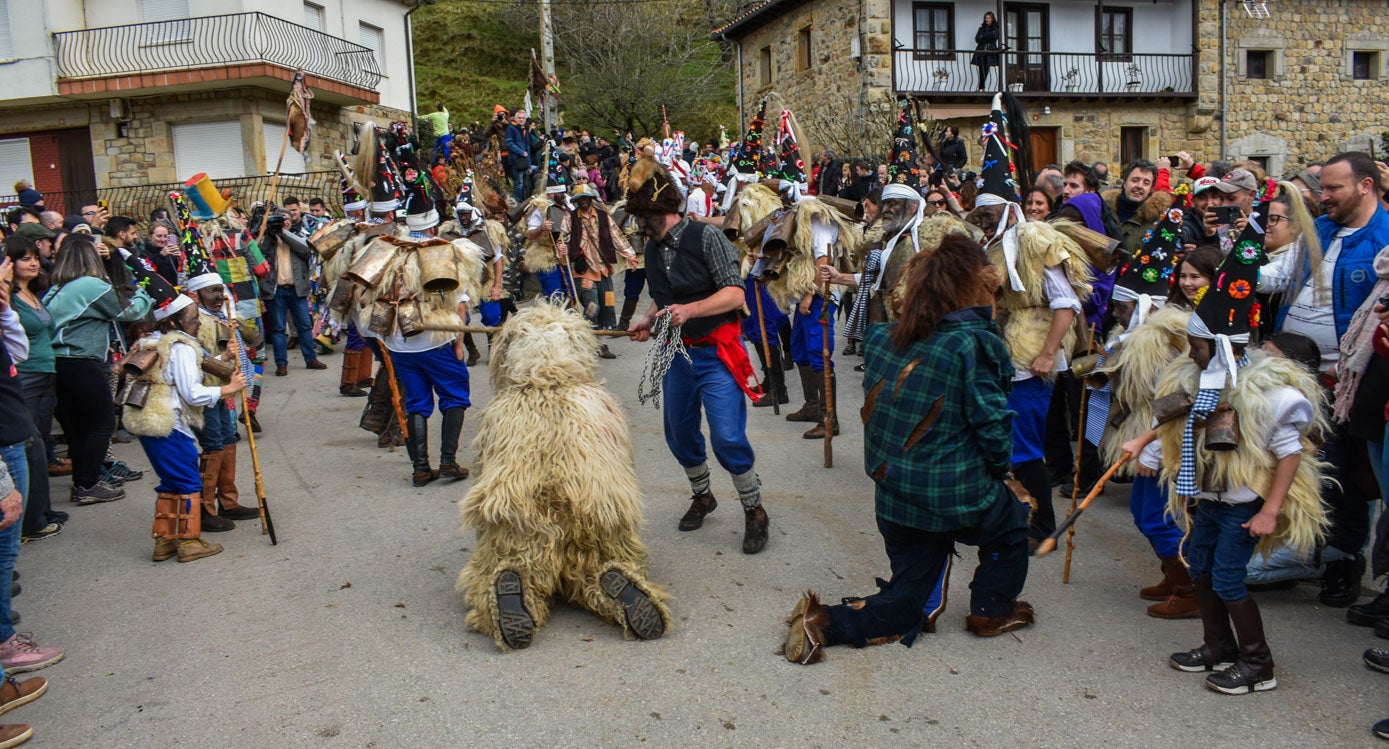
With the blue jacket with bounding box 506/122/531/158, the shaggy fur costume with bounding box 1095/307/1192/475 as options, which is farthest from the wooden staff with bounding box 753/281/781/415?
the blue jacket with bounding box 506/122/531/158

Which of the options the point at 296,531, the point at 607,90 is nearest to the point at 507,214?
the point at 296,531

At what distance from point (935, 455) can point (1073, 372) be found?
2105mm

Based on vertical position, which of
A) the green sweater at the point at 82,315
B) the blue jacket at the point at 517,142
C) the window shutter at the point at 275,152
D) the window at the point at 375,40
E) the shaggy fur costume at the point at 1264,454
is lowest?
the shaggy fur costume at the point at 1264,454

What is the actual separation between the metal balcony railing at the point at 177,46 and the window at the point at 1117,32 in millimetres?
20746

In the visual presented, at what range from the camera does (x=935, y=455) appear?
3.89m

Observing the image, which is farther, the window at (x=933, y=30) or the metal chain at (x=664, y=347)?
the window at (x=933, y=30)

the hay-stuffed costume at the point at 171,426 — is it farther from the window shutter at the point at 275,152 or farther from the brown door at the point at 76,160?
the brown door at the point at 76,160

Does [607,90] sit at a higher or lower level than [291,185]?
higher

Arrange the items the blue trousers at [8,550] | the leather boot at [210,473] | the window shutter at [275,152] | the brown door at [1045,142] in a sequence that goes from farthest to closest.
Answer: the brown door at [1045,142]
the window shutter at [275,152]
the leather boot at [210,473]
the blue trousers at [8,550]

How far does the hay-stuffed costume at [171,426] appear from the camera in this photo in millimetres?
5707

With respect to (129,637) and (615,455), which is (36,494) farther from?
(615,455)

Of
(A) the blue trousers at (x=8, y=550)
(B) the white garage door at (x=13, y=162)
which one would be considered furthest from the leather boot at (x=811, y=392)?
(B) the white garage door at (x=13, y=162)

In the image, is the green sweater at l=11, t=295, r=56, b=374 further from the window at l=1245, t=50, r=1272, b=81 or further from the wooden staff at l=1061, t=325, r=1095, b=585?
the window at l=1245, t=50, r=1272, b=81

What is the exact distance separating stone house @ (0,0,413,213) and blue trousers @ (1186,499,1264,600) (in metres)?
22.8
